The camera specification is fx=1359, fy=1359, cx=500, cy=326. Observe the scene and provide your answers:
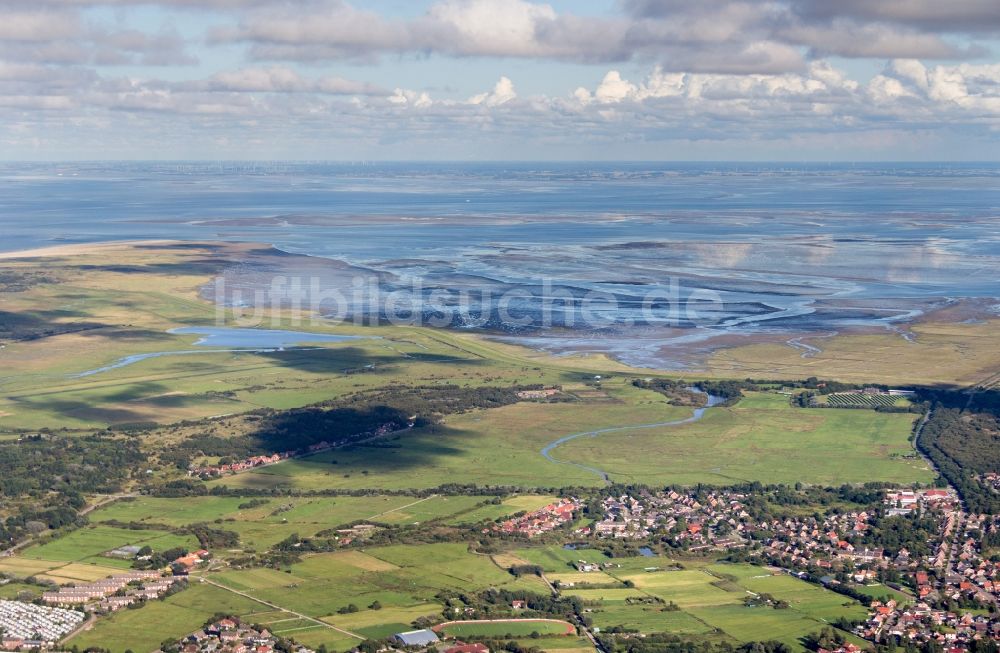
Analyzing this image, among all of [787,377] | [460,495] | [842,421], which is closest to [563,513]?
[460,495]

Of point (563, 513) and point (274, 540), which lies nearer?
point (274, 540)

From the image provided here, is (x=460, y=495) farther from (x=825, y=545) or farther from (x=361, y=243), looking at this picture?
(x=361, y=243)

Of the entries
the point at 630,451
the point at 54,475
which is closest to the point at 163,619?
the point at 54,475

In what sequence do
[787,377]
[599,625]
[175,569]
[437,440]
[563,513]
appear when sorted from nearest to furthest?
[599,625], [175,569], [563,513], [437,440], [787,377]

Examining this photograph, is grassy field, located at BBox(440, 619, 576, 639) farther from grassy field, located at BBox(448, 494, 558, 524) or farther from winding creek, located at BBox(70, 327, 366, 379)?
winding creek, located at BBox(70, 327, 366, 379)

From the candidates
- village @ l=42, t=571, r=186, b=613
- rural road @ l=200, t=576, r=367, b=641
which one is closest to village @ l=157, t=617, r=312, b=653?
rural road @ l=200, t=576, r=367, b=641

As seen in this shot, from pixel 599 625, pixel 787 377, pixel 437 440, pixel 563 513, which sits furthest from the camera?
pixel 787 377

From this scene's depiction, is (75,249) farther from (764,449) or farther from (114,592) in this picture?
(114,592)
